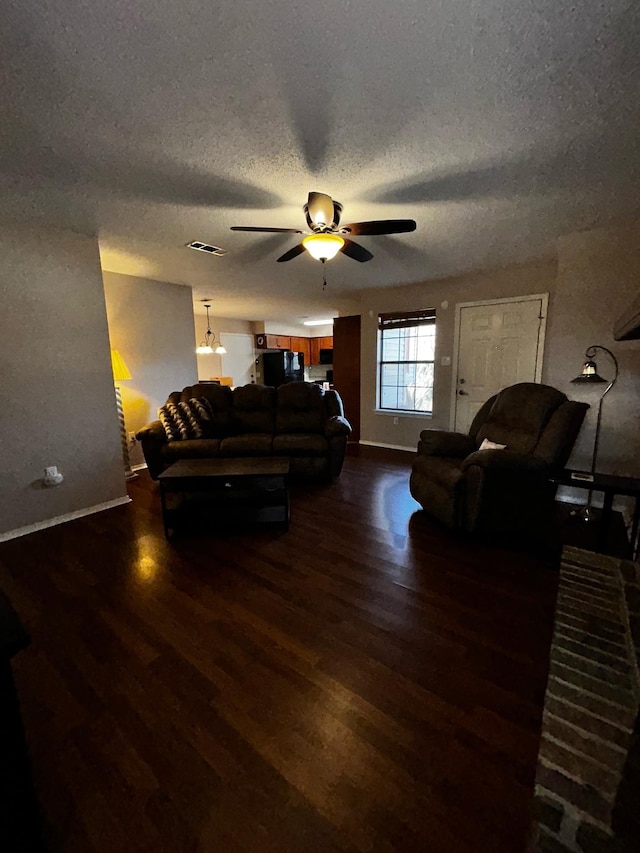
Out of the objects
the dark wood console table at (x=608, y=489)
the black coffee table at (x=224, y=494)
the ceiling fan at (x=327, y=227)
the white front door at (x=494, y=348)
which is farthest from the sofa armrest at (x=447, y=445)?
the ceiling fan at (x=327, y=227)

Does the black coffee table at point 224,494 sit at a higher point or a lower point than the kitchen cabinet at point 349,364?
lower

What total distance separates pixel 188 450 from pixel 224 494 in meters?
0.78

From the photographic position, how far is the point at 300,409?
4.22m

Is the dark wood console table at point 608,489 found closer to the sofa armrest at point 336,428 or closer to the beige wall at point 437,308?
the sofa armrest at point 336,428

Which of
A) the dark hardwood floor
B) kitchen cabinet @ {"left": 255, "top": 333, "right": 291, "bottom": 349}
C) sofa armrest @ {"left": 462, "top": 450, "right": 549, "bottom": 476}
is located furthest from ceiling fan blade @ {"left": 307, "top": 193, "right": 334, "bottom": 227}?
kitchen cabinet @ {"left": 255, "top": 333, "right": 291, "bottom": 349}

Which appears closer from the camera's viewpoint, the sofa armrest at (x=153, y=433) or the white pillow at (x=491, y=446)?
the white pillow at (x=491, y=446)

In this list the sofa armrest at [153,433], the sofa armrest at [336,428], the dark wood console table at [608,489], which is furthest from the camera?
the sofa armrest at [336,428]

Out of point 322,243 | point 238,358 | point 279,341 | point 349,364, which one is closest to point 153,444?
point 322,243

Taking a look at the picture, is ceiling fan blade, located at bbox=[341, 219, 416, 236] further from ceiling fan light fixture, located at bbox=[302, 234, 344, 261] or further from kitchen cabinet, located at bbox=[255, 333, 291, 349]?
kitchen cabinet, located at bbox=[255, 333, 291, 349]

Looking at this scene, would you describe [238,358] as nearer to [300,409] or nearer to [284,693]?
[300,409]

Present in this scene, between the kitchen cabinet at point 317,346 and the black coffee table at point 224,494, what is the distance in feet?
23.1

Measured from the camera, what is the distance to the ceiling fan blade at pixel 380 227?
2092 millimetres

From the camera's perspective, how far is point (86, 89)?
4.68ft

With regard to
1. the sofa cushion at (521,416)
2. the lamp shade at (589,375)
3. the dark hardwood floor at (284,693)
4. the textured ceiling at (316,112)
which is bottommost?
the dark hardwood floor at (284,693)
